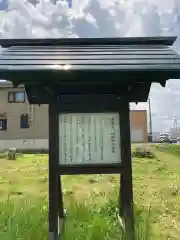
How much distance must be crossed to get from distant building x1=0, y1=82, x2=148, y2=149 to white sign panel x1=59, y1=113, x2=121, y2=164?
22524 mm

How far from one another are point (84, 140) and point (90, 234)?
4.14 feet

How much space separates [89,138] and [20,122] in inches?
922

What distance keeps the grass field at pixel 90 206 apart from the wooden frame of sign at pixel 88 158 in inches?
20.8

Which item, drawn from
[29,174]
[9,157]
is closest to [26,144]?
[9,157]

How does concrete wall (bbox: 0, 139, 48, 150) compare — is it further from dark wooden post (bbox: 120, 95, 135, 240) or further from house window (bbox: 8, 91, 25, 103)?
dark wooden post (bbox: 120, 95, 135, 240)

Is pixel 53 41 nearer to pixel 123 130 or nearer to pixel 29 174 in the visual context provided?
pixel 123 130

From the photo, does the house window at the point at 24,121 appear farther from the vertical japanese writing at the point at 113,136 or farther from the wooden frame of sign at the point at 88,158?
the vertical japanese writing at the point at 113,136

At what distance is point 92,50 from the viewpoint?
3.80m

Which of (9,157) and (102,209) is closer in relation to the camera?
(102,209)

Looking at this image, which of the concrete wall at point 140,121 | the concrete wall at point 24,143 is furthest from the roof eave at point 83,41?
the concrete wall at point 140,121

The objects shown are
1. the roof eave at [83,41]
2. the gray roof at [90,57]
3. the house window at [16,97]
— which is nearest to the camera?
the gray roof at [90,57]

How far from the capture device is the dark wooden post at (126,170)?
3.62 meters

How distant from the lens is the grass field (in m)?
4.07

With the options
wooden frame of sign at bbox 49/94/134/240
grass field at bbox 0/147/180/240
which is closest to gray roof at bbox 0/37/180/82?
wooden frame of sign at bbox 49/94/134/240
